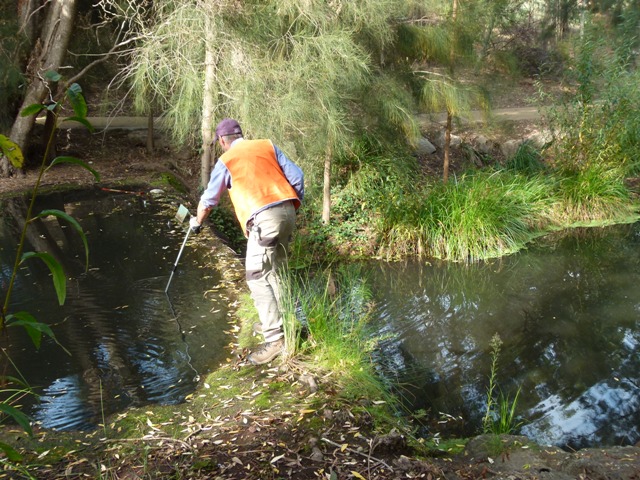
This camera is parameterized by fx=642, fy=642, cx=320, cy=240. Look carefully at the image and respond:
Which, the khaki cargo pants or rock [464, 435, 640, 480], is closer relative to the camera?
rock [464, 435, 640, 480]

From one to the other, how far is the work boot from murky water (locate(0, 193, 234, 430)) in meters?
0.35

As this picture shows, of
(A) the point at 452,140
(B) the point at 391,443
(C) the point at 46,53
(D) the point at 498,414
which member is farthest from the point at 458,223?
(C) the point at 46,53

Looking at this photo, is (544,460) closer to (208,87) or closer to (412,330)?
(412,330)

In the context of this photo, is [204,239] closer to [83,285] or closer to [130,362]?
[83,285]

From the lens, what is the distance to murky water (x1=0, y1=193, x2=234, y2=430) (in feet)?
13.7

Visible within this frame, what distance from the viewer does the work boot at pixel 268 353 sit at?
443cm

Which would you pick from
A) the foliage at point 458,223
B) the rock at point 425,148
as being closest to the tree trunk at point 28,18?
the foliage at point 458,223

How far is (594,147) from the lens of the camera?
31.6 feet

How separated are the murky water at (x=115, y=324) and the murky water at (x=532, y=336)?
1612 mm

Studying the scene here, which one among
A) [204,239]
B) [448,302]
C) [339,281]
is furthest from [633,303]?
[204,239]

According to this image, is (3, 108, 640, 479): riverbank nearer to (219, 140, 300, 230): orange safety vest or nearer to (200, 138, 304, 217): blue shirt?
(219, 140, 300, 230): orange safety vest

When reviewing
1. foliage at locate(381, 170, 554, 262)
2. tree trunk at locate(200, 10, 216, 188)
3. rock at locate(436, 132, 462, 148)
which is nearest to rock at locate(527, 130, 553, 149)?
rock at locate(436, 132, 462, 148)

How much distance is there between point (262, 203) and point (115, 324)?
187 centimetres

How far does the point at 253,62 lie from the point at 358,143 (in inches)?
89.7
